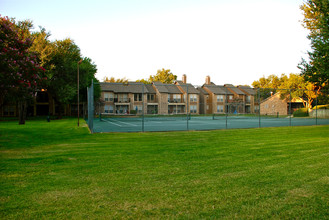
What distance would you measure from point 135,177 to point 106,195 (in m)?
1.12

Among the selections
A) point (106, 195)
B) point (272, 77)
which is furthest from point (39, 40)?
point (272, 77)

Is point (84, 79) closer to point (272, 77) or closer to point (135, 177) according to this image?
point (135, 177)

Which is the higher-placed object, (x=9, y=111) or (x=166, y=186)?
(x=9, y=111)

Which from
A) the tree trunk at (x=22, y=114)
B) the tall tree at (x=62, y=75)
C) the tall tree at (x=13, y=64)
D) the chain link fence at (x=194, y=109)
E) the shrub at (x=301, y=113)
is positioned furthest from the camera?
the shrub at (x=301, y=113)

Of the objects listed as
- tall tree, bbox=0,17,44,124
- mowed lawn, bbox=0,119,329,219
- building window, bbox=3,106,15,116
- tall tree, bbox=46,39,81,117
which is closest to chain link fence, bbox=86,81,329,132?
tall tree, bbox=0,17,44,124

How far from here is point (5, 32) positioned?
12.0 meters

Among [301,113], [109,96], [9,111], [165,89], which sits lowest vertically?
[301,113]

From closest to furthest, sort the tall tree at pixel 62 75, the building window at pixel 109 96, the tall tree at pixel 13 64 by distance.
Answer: the tall tree at pixel 13 64 < the tall tree at pixel 62 75 < the building window at pixel 109 96

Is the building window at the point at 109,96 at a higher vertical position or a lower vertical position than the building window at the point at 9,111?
higher

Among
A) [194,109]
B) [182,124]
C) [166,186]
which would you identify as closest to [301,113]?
[194,109]

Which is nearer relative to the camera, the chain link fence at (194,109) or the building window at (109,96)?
the chain link fence at (194,109)

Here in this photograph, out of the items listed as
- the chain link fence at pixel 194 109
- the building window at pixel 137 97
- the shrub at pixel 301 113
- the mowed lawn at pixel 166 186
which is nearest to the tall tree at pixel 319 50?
the chain link fence at pixel 194 109

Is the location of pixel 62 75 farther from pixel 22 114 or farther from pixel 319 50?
pixel 319 50

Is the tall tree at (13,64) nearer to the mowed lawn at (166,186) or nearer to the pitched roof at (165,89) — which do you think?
the mowed lawn at (166,186)
